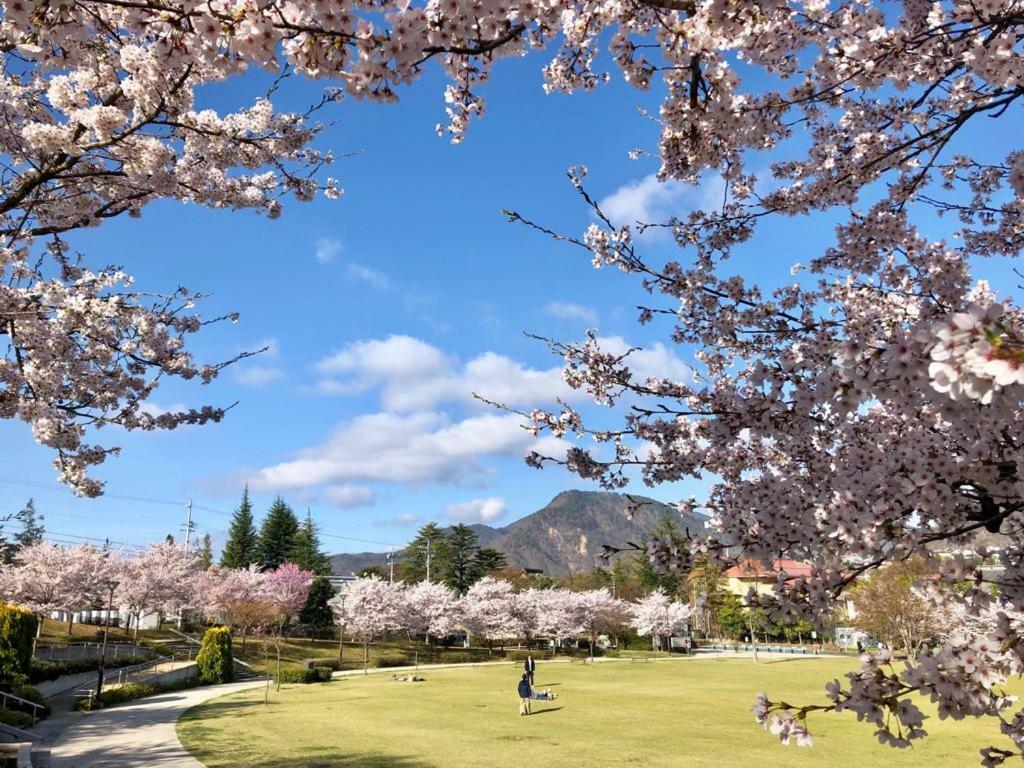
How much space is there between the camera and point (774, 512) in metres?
3.98

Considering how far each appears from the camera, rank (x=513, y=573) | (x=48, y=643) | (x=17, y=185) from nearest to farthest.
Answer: (x=17, y=185) < (x=48, y=643) < (x=513, y=573)

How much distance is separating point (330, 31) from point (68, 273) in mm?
7621

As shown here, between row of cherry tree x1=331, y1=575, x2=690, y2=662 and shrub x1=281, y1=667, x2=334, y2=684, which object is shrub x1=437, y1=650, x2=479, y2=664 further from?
shrub x1=281, y1=667, x2=334, y2=684

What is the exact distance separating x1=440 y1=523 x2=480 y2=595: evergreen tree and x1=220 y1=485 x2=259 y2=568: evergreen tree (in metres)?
19.1

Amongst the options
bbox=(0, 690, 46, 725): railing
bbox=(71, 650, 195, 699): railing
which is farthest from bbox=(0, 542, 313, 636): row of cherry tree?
bbox=(0, 690, 46, 725): railing

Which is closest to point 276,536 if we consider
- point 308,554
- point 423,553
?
point 308,554

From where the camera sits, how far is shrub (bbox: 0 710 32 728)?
43.7 feet

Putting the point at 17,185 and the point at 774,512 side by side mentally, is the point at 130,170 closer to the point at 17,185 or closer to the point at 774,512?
the point at 17,185

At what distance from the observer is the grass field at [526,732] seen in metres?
11.2

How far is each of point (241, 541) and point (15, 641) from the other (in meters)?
49.2

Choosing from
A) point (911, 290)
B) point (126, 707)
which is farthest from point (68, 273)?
point (126, 707)

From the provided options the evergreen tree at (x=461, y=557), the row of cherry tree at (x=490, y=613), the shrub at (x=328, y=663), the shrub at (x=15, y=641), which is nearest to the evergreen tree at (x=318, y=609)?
the row of cherry tree at (x=490, y=613)

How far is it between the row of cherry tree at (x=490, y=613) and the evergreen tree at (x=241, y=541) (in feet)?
72.4

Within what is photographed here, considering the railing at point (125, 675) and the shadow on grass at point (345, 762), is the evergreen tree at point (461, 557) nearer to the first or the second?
the railing at point (125, 675)
